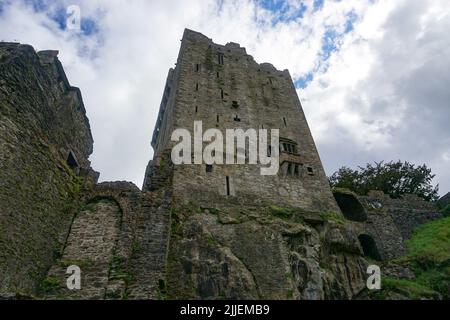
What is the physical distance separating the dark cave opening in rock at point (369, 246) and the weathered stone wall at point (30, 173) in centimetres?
1540

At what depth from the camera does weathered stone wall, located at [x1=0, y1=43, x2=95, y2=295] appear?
392 inches

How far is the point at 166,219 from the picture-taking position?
13.4 meters

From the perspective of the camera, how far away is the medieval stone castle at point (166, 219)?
10.8m

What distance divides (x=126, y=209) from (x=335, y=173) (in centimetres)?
2585

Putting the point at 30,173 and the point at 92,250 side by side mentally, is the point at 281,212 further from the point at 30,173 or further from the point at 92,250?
the point at 30,173

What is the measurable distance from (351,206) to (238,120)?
924cm

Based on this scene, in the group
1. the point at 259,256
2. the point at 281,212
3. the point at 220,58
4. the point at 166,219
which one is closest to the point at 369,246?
the point at 281,212

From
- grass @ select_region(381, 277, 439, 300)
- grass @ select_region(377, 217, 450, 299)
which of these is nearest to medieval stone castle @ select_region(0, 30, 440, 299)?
grass @ select_region(377, 217, 450, 299)

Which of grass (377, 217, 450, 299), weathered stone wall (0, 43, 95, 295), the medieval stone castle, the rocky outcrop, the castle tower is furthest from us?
the castle tower

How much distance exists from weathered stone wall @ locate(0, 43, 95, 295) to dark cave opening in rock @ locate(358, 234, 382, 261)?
1540 centimetres

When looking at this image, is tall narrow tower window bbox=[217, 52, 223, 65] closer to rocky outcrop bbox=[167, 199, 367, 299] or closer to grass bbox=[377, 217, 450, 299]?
rocky outcrop bbox=[167, 199, 367, 299]
